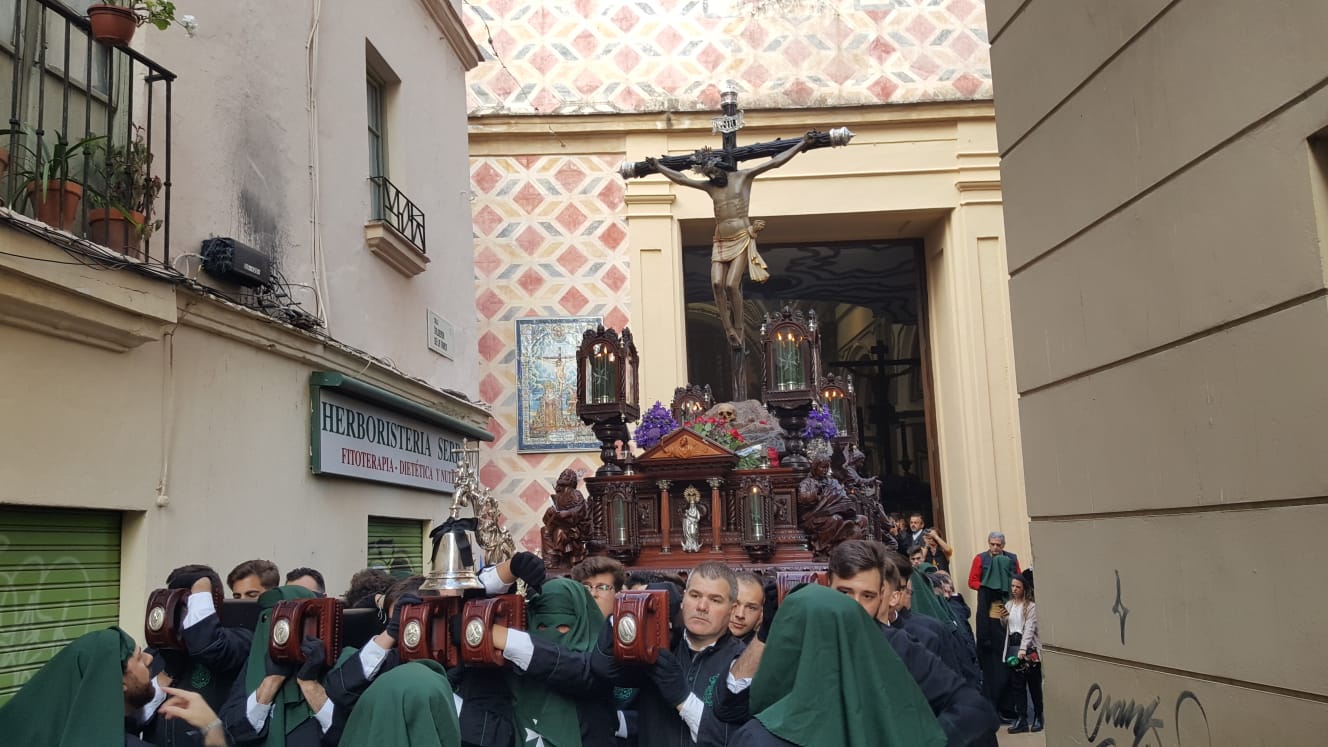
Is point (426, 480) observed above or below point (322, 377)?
below

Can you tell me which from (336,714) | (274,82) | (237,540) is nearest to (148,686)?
(336,714)

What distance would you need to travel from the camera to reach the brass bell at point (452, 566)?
4391mm

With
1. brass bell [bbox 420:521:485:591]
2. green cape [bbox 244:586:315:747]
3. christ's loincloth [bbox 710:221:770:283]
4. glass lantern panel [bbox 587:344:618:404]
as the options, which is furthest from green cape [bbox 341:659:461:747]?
christ's loincloth [bbox 710:221:770:283]

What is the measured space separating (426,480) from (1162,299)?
8459mm

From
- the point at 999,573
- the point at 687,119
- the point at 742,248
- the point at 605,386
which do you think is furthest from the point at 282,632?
the point at 687,119

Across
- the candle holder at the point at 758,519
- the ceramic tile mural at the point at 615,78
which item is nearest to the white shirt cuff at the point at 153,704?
the candle holder at the point at 758,519

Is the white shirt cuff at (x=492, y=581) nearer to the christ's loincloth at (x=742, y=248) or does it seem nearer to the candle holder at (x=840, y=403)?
the christ's loincloth at (x=742, y=248)

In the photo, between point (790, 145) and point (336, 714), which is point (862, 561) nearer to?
point (336, 714)

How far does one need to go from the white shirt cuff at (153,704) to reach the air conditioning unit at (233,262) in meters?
3.71

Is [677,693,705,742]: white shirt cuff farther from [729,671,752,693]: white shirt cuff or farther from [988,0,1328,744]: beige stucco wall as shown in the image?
[988,0,1328,744]: beige stucco wall

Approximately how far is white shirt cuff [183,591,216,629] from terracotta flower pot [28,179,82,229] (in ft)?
7.24

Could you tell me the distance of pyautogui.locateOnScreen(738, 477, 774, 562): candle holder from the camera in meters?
8.35

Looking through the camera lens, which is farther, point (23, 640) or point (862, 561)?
point (23, 640)

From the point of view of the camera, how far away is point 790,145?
1053 cm
